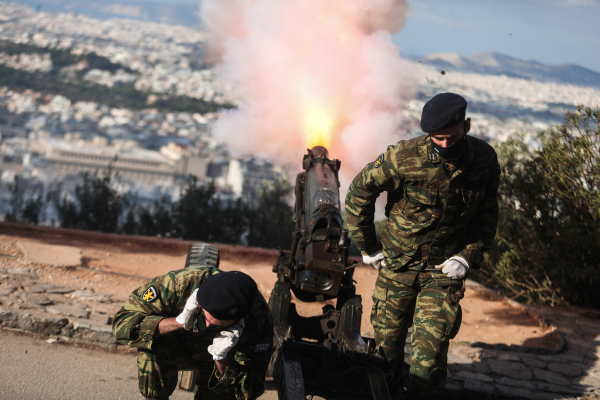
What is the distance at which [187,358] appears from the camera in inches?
143

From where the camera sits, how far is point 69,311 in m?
5.61

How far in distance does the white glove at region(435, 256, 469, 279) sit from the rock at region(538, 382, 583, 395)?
224 cm

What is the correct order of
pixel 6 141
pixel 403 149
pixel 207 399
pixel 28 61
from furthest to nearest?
pixel 28 61, pixel 6 141, pixel 403 149, pixel 207 399

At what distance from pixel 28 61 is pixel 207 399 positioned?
207 ft

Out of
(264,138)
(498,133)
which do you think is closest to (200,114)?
(498,133)

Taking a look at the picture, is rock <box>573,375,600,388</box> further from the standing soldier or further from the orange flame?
the orange flame

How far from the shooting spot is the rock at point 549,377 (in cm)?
548

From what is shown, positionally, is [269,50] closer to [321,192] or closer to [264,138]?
[264,138]

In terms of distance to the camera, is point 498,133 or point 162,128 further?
point 162,128

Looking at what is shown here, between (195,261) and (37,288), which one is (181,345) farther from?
(37,288)

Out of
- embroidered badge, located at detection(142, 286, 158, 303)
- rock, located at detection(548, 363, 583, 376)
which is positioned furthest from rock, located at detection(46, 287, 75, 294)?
rock, located at detection(548, 363, 583, 376)

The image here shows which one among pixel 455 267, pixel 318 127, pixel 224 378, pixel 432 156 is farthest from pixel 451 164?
pixel 318 127

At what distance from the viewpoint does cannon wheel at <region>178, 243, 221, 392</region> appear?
4613mm

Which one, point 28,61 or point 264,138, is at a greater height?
point 28,61
